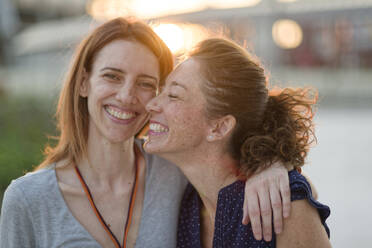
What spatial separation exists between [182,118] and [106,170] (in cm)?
63

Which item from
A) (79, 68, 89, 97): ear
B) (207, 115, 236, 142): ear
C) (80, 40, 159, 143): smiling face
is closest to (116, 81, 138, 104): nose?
(80, 40, 159, 143): smiling face

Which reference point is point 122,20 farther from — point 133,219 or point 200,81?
point 133,219

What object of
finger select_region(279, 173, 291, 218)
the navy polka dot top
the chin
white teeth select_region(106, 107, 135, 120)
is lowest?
the navy polka dot top

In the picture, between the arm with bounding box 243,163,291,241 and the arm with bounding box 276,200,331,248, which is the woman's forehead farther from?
the arm with bounding box 276,200,331,248

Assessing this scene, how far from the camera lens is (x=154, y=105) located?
2580 millimetres

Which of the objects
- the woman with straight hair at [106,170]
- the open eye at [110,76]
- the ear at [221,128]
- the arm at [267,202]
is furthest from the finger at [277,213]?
the open eye at [110,76]

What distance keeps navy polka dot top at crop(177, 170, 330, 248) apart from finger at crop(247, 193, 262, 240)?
70 millimetres

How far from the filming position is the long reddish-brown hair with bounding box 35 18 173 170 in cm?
264

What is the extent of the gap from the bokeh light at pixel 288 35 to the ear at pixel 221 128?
17065 millimetres

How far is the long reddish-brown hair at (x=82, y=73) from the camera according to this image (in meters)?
2.64

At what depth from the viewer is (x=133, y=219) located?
2.59 meters

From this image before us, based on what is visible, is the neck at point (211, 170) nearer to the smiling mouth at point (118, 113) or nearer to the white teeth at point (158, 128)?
the white teeth at point (158, 128)

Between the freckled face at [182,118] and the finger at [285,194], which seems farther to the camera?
the freckled face at [182,118]

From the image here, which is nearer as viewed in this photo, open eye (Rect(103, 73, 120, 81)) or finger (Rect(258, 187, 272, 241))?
finger (Rect(258, 187, 272, 241))
